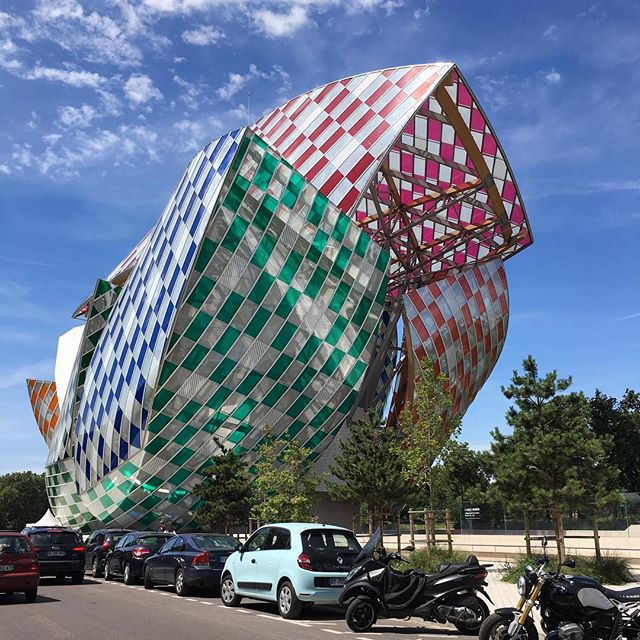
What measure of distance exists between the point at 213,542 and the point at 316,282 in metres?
21.8

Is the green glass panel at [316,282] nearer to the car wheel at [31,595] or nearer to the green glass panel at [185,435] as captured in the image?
the green glass panel at [185,435]

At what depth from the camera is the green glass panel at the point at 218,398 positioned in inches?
1474

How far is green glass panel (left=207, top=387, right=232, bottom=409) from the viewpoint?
37438 millimetres

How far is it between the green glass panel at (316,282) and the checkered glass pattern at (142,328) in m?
6.42

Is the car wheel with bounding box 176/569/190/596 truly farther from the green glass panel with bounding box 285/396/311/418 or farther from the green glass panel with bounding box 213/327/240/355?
the green glass panel with bounding box 285/396/311/418

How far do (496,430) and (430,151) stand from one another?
3037cm

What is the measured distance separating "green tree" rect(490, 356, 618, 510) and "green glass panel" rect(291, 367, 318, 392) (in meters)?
19.4

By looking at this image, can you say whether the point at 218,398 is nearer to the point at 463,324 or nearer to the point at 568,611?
the point at 463,324

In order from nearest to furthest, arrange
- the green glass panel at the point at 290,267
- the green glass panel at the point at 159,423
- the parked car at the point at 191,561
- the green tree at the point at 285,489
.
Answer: the parked car at the point at 191,561 → the green tree at the point at 285,489 → the green glass panel at the point at 159,423 → the green glass panel at the point at 290,267

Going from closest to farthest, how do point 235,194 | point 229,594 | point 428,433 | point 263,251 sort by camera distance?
point 229,594, point 428,433, point 235,194, point 263,251

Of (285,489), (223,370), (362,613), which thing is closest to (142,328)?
(223,370)

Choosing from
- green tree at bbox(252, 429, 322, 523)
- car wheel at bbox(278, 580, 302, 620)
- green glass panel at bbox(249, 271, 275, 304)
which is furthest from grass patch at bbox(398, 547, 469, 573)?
green glass panel at bbox(249, 271, 275, 304)

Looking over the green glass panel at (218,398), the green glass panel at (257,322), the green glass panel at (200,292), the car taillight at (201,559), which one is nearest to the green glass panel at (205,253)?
the green glass panel at (200,292)

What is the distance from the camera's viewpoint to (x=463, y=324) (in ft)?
168
